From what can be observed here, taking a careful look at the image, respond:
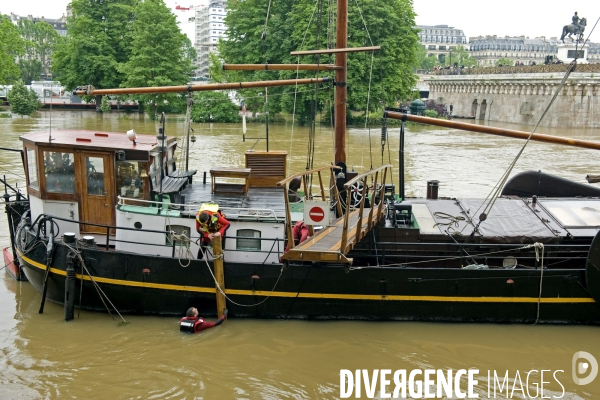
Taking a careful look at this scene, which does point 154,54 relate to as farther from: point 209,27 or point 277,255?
point 209,27

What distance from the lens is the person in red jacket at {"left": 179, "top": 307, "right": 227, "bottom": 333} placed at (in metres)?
11.5

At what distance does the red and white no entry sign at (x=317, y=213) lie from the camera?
11.1 meters

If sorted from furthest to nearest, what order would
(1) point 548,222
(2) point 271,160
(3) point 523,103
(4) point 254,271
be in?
(3) point 523,103, (2) point 271,160, (1) point 548,222, (4) point 254,271

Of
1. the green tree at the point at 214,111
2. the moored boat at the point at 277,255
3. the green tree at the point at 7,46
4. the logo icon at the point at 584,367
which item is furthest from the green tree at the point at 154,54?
the logo icon at the point at 584,367

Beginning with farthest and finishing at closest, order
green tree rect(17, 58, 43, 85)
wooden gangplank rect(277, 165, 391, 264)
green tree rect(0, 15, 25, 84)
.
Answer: green tree rect(17, 58, 43, 85) < green tree rect(0, 15, 25, 84) < wooden gangplank rect(277, 165, 391, 264)

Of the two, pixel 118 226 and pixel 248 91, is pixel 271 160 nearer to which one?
pixel 118 226

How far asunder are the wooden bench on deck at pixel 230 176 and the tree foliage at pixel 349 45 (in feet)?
91.1

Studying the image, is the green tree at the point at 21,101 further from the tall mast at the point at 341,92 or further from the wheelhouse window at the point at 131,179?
the wheelhouse window at the point at 131,179

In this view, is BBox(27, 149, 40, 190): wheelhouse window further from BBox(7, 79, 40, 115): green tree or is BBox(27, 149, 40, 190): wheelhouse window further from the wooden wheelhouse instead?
BBox(7, 79, 40, 115): green tree

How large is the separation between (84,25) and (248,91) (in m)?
19.1

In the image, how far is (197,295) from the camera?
39.1 feet

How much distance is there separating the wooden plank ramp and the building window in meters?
1.10

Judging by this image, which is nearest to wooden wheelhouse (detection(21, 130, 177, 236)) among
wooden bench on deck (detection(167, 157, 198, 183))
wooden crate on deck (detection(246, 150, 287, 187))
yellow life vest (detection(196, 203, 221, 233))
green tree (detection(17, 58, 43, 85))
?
wooden bench on deck (detection(167, 157, 198, 183))

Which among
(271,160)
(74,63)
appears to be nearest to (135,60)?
(74,63)
